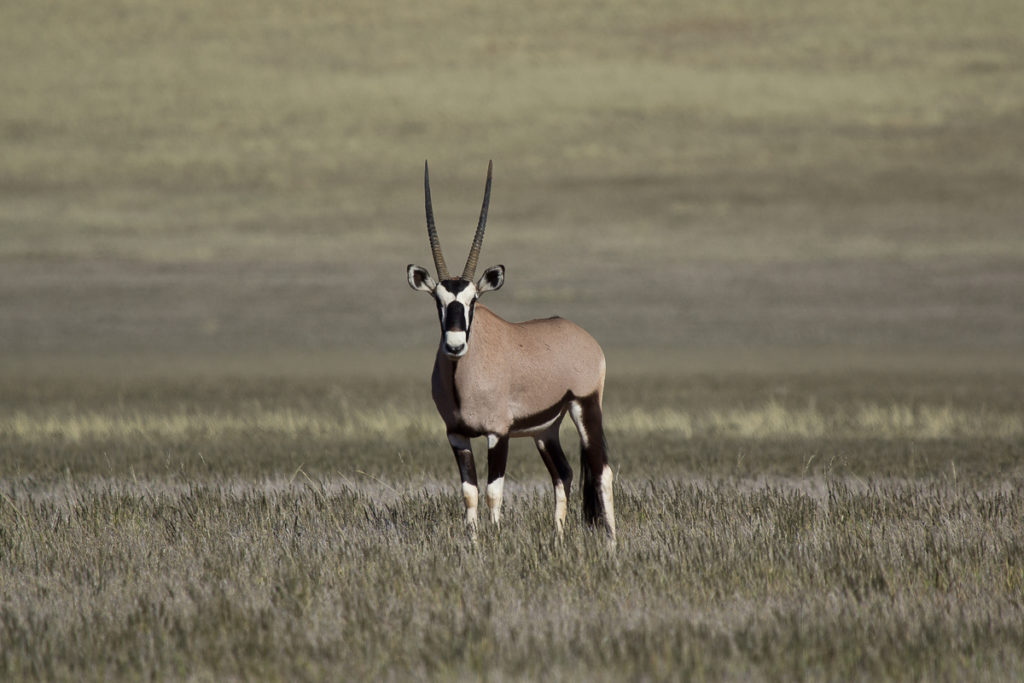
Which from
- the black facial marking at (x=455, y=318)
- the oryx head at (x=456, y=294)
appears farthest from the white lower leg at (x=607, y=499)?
the black facial marking at (x=455, y=318)

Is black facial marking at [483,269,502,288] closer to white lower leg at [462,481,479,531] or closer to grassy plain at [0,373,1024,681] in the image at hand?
white lower leg at [462,481,479,531]

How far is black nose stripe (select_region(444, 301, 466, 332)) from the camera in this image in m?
9.03

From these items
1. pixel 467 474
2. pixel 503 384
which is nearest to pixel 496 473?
pixel 467 474

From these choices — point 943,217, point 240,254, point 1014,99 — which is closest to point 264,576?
point 240,254

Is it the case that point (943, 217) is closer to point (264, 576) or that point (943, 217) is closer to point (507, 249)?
point (507, 249)

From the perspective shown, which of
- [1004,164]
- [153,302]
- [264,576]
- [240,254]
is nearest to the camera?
[264,576]

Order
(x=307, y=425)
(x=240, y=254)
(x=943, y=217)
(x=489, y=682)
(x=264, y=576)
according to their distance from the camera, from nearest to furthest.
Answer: (x=489, y=682)
(x=264, y=576)
(x=307, y=425)
(x=240, y=254)
(x=943, y=217)

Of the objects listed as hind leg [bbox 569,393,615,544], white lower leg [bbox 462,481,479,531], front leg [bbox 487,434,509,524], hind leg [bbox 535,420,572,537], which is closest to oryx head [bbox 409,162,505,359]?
front leg [bbox 487,434,509,524]

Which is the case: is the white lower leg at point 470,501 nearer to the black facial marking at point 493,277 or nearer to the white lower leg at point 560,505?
the white lower leg at point 560,505

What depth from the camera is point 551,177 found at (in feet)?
280

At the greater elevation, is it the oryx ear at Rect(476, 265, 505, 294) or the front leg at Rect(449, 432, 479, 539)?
the oryx ear at Rect(476, 265, 505, 294)

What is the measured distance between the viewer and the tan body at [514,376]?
381 inches

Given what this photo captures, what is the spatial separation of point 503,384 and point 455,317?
37.0 inches

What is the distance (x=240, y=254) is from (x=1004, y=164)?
46.9 m
